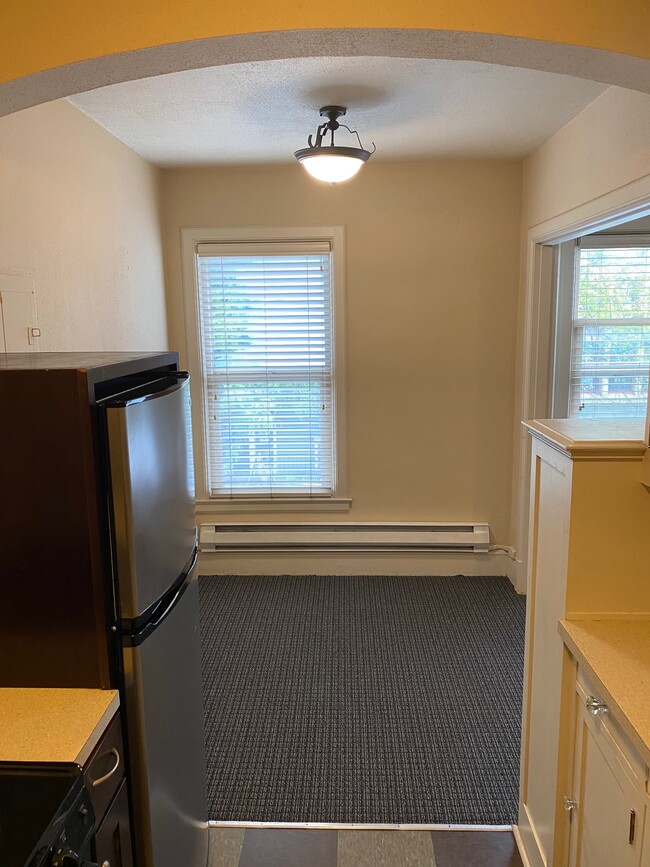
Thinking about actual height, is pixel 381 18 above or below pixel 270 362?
above

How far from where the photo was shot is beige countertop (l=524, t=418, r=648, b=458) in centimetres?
157

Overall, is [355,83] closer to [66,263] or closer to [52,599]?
[66,263]

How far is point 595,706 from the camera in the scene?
145cm

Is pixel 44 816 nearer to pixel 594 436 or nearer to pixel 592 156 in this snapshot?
pixel 594 436

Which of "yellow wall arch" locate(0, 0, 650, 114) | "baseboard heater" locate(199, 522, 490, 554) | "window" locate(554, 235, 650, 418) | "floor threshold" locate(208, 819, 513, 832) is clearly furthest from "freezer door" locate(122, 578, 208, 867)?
"window" locate(554, 235, 650, 418)

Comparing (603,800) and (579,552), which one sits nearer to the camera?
(603,800)

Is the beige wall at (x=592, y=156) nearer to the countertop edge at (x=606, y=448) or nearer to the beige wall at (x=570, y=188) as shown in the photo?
the beige wall at (x=570, y=188)

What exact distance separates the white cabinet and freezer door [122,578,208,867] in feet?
3.32

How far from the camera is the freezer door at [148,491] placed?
1354mm

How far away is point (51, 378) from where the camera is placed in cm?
131

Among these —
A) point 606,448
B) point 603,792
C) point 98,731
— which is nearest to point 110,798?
point 98,731

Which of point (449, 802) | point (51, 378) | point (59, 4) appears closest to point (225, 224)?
point (59, 4)

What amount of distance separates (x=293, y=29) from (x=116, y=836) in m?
1.74

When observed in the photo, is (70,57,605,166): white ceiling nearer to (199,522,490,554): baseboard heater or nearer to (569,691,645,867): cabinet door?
(569,691,645,867): cabinet door
